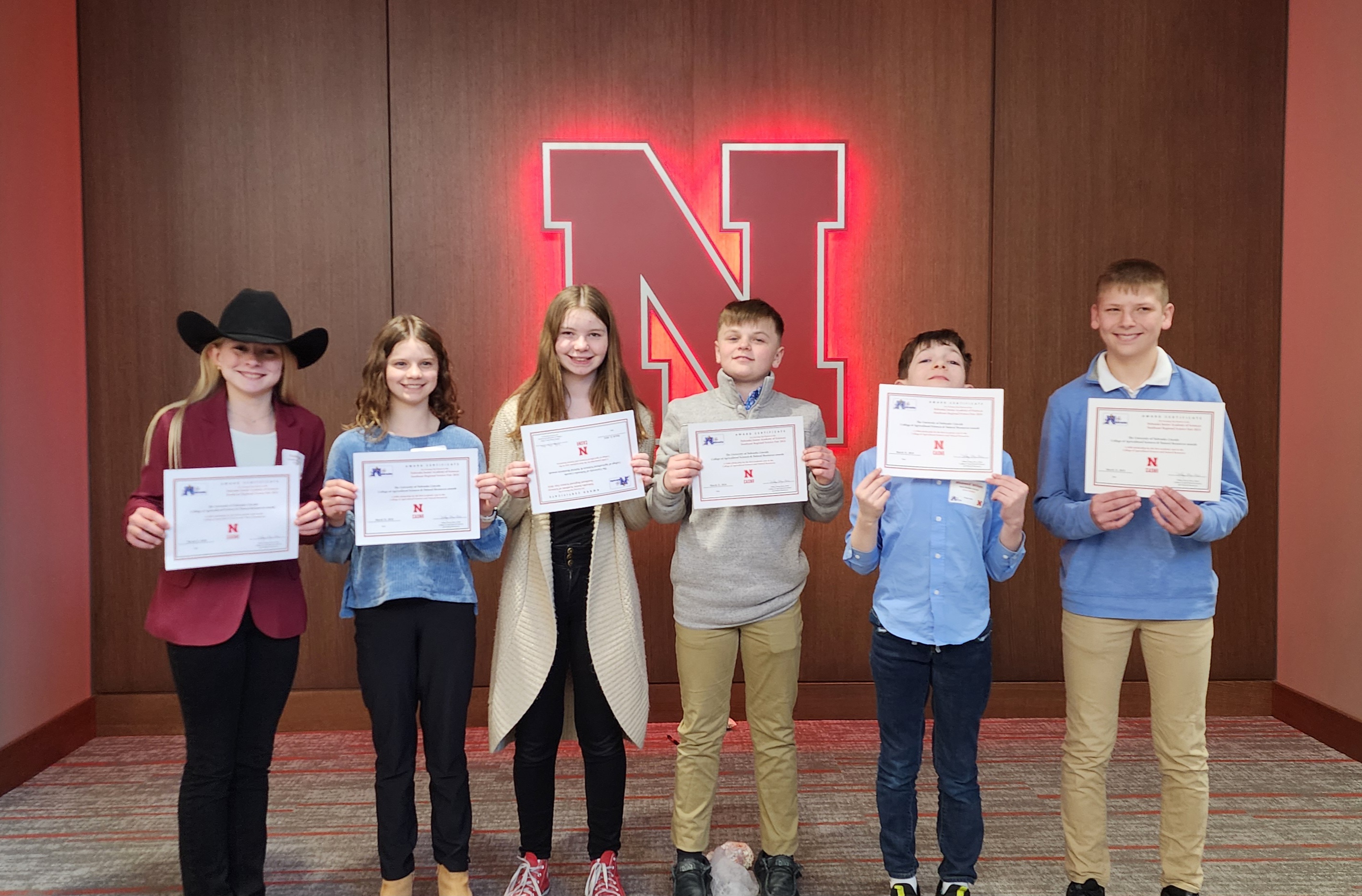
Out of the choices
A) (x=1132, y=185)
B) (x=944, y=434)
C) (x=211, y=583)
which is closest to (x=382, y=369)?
(x=211, y=583)

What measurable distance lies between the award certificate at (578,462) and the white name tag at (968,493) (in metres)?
0.85

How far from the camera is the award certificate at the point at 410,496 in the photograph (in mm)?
2260

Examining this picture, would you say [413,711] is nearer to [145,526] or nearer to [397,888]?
[397,888]

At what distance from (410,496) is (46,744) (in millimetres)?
2404

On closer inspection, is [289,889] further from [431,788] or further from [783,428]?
[783,428]

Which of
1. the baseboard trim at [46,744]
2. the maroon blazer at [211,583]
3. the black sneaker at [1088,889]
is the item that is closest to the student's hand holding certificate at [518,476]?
the maroon blazer at [211,583]

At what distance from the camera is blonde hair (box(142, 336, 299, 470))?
2.24 meters

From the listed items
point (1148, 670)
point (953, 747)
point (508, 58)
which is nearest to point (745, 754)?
point (953, 747)

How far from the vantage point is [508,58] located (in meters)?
3.85

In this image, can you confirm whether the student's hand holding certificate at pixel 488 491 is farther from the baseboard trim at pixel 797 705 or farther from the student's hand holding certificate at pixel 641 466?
the baseboard trim at pixel 797 705

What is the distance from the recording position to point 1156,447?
91.7 inches

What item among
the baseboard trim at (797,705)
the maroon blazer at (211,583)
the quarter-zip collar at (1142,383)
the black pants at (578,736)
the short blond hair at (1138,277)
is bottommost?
the baseboard trim at (797,705)

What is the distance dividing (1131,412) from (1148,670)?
0.70 m

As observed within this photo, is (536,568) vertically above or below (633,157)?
below
